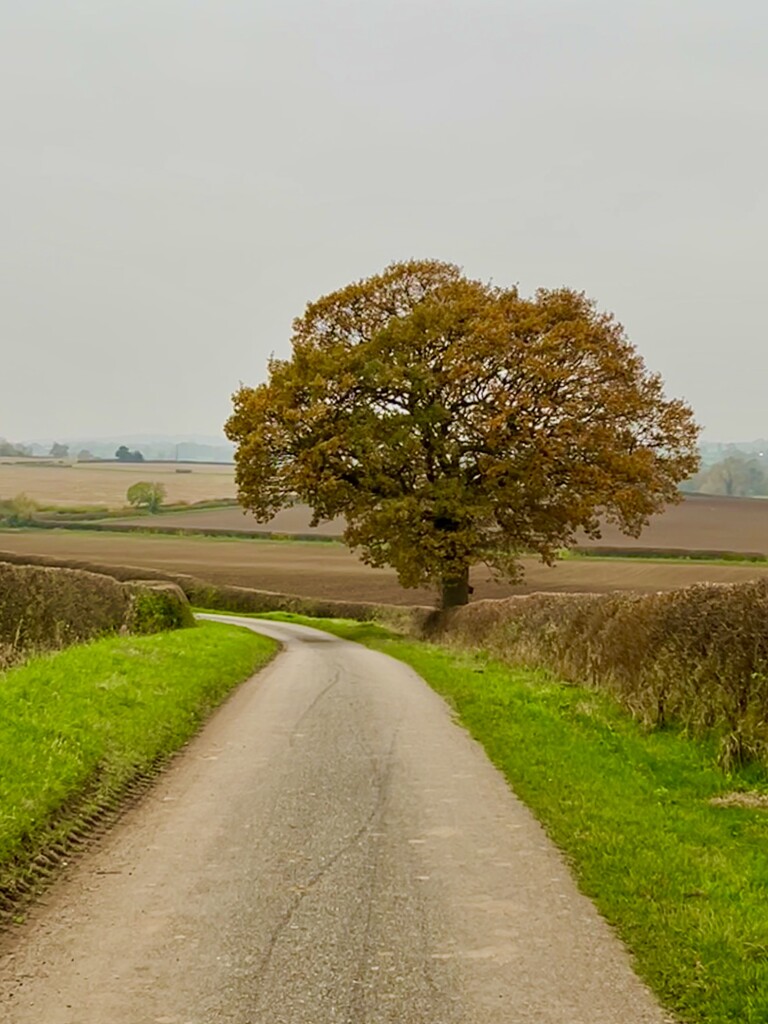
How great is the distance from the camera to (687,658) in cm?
1568

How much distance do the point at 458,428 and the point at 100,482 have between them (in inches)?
4346

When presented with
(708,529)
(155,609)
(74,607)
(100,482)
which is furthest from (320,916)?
(100,482)

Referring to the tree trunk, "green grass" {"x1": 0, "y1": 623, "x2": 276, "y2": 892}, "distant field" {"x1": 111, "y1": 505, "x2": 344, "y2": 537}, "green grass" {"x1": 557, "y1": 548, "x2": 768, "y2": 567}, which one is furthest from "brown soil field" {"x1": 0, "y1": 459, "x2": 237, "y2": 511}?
"green grass" {"x1": 0, "y1": 623, "x2": 276, "y2": 892}

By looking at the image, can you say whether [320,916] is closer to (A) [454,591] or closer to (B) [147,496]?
(A) [454,591]

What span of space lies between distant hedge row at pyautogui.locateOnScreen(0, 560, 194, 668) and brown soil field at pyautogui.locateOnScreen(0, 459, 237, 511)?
82.5 m

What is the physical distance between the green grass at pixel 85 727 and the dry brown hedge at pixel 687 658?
6888mm

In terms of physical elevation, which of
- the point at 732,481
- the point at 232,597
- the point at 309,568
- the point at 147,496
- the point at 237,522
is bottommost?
the point at 232,597

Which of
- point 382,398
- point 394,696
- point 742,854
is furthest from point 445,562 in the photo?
point 742,854

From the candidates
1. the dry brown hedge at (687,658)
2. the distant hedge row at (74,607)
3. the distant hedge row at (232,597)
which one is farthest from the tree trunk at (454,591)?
the dry brown hedge at (687,658)

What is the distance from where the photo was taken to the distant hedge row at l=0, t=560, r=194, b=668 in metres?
32.6

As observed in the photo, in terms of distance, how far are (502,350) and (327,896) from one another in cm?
3412

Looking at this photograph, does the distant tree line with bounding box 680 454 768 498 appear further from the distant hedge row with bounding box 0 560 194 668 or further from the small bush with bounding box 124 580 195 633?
the small bush with bounding box 124 580 195 633

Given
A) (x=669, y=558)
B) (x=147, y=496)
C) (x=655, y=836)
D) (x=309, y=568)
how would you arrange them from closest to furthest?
(x=655, y=836)
(x=669, y=558)
(x=309, y=568)
(x=147, y=496)

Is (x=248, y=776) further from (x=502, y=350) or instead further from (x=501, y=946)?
(x=502, y=350)
